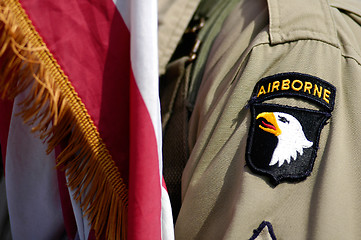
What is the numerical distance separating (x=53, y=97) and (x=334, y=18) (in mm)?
552

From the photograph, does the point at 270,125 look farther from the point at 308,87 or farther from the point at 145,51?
the point at 145,51

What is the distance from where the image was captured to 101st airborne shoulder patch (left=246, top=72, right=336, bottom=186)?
66 centimetres

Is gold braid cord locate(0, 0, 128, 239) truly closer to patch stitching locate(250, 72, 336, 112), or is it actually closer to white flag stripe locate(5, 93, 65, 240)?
white flag stripe locate(5, 93, 65, 240)

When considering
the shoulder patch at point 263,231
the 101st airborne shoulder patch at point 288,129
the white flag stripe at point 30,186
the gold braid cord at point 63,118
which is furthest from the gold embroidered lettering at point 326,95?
the white flag stripe at point 30,186

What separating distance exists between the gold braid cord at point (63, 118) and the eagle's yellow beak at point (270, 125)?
0.28m

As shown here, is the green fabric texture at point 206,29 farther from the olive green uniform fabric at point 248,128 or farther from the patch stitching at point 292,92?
the patch stitching at point 292,92

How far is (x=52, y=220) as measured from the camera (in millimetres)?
881

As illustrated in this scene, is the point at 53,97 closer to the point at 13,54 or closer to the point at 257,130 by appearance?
the point at 13,54

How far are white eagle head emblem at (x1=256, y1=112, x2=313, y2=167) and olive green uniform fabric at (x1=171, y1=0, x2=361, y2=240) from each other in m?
0.03

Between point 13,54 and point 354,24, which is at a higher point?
point 354,24

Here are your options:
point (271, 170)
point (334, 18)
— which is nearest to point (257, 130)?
point (271, 170)

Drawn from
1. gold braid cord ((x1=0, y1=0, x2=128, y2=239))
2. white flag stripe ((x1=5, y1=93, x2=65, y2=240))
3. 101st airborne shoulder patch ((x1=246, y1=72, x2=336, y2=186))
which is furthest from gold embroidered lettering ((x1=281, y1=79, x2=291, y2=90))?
white flag stripe ((x1=5, y1=93, x2=65, y2=240))

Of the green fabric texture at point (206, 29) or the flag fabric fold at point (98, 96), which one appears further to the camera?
the green fabric texture at point (206, 29)

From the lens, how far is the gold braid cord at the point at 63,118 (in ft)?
2.23
